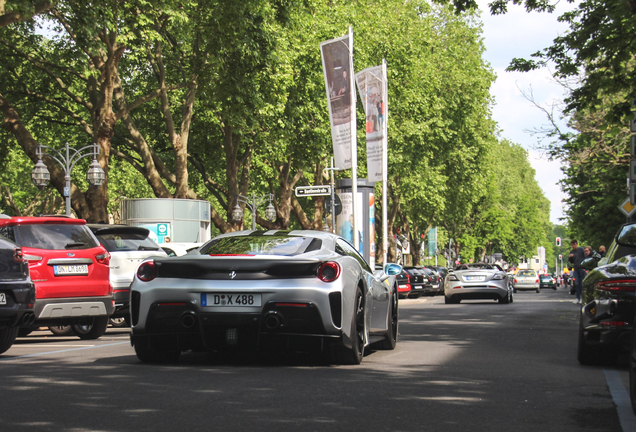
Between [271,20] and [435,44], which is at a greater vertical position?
[435,44]

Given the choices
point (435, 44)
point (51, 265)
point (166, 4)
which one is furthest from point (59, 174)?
point (435, 44)

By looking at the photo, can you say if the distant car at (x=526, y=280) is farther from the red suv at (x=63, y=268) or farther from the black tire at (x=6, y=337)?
the black tire at (x=6, y=337)

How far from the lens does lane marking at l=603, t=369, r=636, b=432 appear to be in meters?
Result: 5.48

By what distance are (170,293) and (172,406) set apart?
225 centimetres

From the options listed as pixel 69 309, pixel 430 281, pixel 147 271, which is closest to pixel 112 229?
pixel 69 309

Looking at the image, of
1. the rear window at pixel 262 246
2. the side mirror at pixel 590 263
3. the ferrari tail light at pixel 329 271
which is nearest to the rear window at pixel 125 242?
the rear window at pixel 262 246

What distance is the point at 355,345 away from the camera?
330 inches

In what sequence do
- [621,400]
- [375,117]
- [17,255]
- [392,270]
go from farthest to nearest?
[375,117] → [392,270] → [17,255] → [621,400]

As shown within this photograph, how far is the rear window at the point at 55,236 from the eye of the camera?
11.6 metres

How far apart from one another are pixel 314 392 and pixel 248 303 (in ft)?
5.16

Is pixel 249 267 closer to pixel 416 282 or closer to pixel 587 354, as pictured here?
pixel 587 354

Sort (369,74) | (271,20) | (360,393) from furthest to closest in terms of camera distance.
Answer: (369,74)
(271,20)
(360,393)

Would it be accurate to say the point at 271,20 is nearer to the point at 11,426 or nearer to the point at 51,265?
the point at 51,265

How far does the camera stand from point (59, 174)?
28109mm
